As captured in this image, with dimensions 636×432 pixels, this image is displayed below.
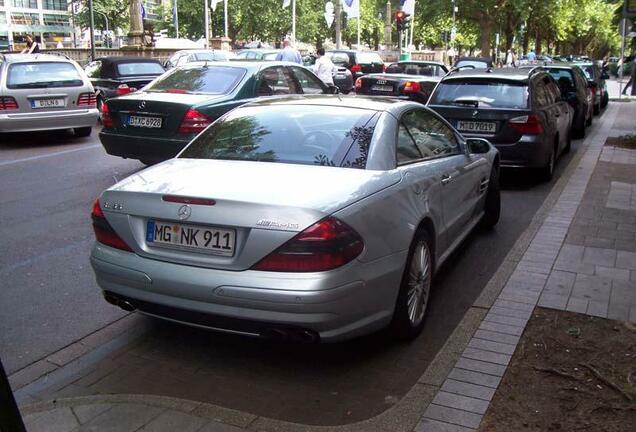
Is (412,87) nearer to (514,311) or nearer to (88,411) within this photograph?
(514,311)

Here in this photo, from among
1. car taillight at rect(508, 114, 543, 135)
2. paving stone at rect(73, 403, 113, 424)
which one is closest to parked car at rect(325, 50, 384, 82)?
car taillight at rect(508, 114, 543, 135)

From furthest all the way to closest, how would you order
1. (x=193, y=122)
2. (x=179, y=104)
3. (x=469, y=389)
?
(x=179, y=104)
(x=193, y=122)
(x=469, y=389)

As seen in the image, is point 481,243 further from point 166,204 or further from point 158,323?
point 166,204

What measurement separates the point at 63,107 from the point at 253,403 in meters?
Result: 11.0

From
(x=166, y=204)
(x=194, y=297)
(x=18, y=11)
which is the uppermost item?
(x=18, y=11)

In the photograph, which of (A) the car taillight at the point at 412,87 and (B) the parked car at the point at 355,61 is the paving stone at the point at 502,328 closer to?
(A) the car taillight at the point at 412,87

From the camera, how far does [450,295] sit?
17.1ft

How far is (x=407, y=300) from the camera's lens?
4.11 metres

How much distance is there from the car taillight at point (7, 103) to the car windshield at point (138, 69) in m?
5.02

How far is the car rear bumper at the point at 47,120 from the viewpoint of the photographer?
Answer: 40.6 ft

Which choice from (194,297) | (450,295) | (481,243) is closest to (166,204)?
(194,297)

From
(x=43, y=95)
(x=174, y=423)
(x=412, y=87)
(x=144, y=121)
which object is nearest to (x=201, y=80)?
(x=144, y=121)

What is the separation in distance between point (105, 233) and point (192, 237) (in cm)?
67

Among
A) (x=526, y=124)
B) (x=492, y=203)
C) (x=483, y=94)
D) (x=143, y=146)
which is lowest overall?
(x=492, y=203)
